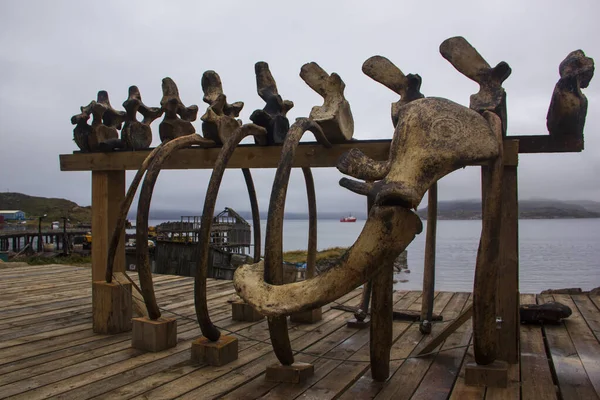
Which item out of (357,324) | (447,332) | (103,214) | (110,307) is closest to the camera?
(447,332)

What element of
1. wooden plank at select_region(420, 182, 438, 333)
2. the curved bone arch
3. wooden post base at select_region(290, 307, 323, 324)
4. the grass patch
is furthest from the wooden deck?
the grass patch

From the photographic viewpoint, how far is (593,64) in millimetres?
3555

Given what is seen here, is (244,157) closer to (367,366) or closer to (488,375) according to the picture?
(367,366)

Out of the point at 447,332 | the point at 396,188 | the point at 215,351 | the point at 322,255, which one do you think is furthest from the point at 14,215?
the point at 396,188

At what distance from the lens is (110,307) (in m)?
4.89

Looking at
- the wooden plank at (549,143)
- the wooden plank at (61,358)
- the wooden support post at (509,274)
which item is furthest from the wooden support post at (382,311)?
the wooden plank at (61,358)

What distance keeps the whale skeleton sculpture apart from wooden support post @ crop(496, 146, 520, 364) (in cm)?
49

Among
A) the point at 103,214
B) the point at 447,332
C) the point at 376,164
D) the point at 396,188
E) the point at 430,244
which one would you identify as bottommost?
the point at 447,332

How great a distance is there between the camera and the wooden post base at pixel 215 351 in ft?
Answer: 13.0

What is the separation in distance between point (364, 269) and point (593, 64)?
2.44 m

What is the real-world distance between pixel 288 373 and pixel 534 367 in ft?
6.11

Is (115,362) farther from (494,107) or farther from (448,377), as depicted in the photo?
(494,107)

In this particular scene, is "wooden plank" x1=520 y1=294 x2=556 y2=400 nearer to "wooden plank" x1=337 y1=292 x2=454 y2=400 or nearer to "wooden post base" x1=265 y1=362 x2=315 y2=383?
"wooden plank" x1=337 y1=292 x2=454 y2=400

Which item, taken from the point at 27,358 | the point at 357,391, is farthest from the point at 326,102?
the point at 27,358
